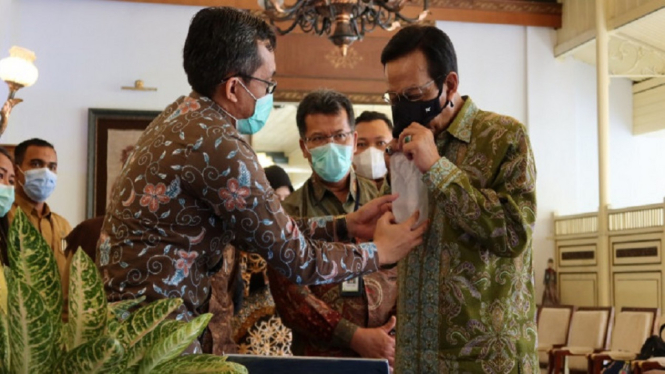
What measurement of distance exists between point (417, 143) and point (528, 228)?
0.96 feet

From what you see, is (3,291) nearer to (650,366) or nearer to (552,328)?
(650,366)

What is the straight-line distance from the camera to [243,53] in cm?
193

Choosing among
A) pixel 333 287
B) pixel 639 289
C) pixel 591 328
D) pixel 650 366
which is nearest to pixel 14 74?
pixel 333 287

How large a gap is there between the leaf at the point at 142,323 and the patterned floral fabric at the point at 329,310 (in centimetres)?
188

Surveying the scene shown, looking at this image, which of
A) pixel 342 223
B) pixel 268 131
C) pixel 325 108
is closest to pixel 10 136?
pixel 268 131

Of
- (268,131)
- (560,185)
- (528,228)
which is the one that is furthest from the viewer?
(268,131)

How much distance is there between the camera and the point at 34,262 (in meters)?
0.76

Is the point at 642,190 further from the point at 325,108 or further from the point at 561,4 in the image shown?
the point at 325,108

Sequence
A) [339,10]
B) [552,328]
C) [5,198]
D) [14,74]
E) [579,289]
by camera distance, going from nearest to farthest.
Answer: [5,198]
[14,74]
[339,10]
[552,328]
[579,289]

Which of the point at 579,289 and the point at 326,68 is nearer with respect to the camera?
the point at 326,68

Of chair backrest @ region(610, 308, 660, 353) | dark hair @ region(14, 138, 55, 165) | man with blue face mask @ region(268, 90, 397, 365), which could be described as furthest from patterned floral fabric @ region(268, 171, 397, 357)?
chair backrest @ region(610, 308, 660, 353)

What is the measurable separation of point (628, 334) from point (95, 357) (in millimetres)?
8798

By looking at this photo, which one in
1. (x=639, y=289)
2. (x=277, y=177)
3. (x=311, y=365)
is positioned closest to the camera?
(x=311, y=365)

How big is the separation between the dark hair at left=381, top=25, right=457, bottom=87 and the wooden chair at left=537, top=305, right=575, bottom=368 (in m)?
8.00
